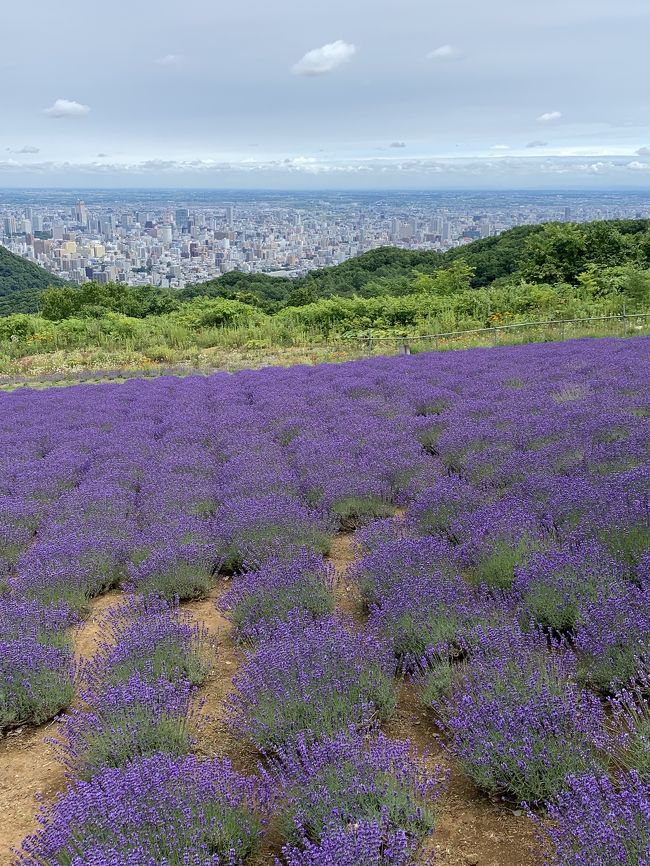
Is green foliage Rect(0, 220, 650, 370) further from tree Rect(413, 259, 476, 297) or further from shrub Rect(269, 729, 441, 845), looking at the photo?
shrub Rect(269, 729, 441, 845)

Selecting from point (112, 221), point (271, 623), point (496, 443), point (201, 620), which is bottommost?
point (201, 620)

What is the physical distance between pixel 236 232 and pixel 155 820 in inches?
3652

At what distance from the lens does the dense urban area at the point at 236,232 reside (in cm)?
6091

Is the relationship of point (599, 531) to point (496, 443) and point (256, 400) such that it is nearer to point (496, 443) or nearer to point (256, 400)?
point (496, 443)

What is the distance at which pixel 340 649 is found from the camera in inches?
123

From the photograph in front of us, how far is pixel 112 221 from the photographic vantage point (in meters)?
107

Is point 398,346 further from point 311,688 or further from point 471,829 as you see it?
point 471,829

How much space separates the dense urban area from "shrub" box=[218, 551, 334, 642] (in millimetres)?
42851

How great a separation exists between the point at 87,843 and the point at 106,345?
18.3m

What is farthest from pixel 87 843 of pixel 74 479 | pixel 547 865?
pixel 74 479

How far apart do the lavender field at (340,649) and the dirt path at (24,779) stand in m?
0.01

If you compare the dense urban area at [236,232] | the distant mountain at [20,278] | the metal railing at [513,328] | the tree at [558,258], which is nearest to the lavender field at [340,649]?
the metal railing at [513,328]

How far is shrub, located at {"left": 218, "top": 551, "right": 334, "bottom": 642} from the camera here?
3.84 metres

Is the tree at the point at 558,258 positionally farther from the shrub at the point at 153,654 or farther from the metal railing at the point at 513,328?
the shrub at the point at 153,654
